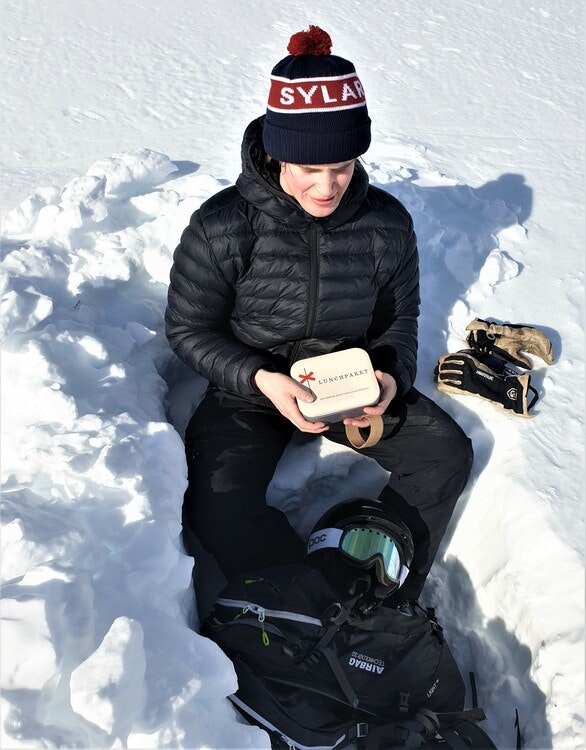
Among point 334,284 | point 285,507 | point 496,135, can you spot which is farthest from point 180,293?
point 496,135

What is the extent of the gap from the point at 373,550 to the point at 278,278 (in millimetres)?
844

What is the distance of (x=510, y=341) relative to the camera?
271cm

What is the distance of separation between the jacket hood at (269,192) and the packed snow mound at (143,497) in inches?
27.1

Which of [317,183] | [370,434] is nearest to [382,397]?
[370,434]

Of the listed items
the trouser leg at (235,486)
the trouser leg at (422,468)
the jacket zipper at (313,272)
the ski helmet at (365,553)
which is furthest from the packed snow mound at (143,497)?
the jacket zipper at (313,272)

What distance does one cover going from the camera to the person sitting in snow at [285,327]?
2008 millimetres

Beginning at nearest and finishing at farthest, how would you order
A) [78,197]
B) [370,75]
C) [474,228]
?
1. [78,197]
2. [474,228]
3. [370,75]

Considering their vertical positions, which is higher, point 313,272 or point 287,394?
point 313,272

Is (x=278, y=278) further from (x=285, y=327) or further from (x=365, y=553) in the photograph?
(x=365, y=553)

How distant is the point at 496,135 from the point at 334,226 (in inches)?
91.0

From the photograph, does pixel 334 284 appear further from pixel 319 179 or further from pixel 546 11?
pixel 546 11

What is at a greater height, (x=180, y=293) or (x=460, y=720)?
(x=180, y=293)

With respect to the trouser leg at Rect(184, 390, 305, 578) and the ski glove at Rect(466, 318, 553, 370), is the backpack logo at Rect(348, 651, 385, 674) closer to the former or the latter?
the trouser leg at Rect(184, 390, 305, 578)

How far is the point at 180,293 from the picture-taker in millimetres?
2174
